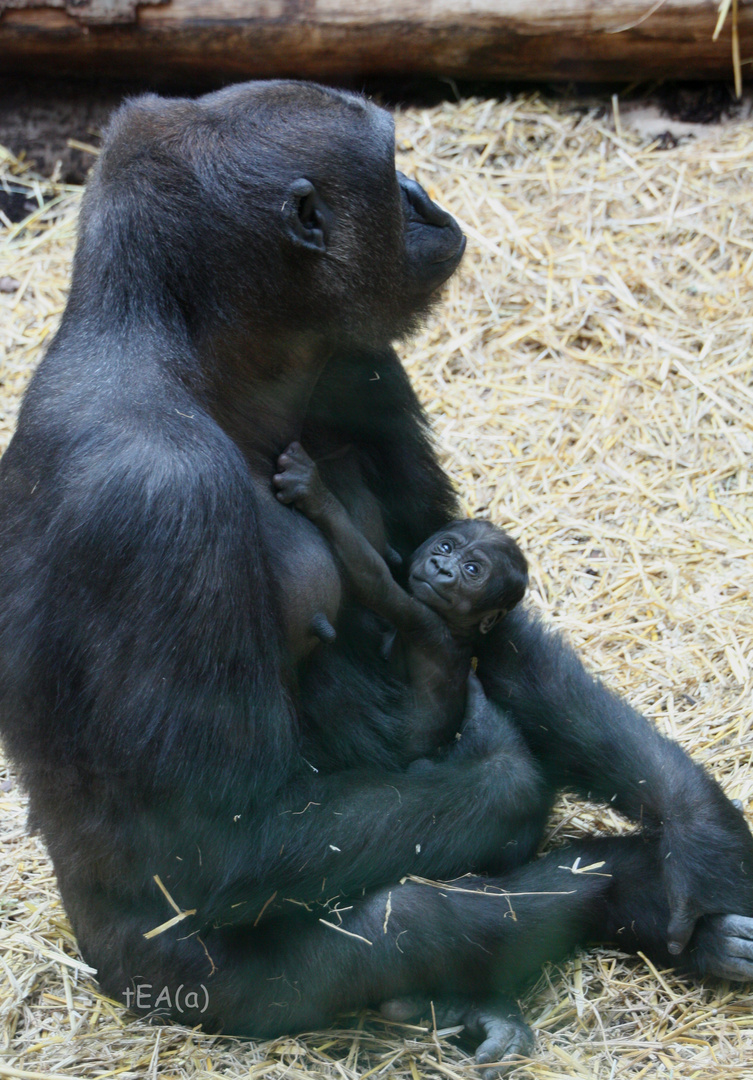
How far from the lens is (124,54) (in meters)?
5.99

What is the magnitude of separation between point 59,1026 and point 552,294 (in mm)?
3985

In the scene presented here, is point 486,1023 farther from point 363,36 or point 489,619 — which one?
point 363,36

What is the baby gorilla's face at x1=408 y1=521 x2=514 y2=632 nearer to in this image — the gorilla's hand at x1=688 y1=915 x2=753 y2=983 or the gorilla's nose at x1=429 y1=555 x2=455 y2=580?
the gorilla's nose at x1=429 y1=555 x2=455 y2=580

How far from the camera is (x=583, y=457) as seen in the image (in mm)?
4871

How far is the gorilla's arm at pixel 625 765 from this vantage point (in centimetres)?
287

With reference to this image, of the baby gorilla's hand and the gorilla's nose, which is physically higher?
the baby gorilla's hand

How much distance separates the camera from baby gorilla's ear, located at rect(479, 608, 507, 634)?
3.36 meters

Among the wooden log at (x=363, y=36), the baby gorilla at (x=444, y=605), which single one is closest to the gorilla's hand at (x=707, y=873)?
the baby gorilla at (x=444, y=605)

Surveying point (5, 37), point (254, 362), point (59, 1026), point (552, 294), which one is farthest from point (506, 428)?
point (5, 37)

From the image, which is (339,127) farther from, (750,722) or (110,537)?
(750,722)

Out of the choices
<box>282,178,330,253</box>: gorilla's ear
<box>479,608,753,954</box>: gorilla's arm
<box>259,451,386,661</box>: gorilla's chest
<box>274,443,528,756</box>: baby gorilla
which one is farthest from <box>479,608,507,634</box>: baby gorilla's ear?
<box>282,178,330,253</box>: gorilla's ear

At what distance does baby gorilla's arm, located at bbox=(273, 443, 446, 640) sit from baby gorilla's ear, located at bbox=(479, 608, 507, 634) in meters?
0.18

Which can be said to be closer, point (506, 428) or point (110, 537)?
point (110, 537)

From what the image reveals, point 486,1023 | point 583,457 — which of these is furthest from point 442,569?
point 583,457
